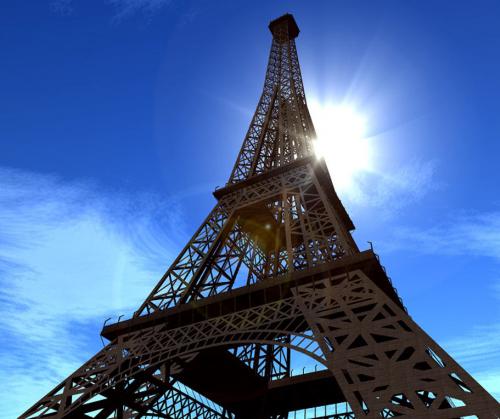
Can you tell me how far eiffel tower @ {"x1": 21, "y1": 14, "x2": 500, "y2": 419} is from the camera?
1328 cm

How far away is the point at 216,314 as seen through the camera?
21.3 metres

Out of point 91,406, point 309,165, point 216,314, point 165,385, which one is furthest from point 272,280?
point 309,165

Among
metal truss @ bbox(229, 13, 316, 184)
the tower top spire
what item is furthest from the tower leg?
the tower top spire

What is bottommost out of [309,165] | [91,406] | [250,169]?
[91,406]

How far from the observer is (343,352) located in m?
14.2

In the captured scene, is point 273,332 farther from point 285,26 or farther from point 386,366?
point 285,26

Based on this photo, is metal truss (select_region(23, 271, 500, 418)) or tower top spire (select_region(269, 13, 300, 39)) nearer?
metal truss (select_region(23, 271, 500, 418))

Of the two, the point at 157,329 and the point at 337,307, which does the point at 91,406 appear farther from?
the point at 337,307

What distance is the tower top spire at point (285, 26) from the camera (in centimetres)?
5172

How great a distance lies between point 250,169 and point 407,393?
901 inches

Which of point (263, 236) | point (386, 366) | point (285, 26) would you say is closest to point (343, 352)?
point (386, 366)

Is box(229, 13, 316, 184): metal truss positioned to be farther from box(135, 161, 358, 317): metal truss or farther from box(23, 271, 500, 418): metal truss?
box(23, 271, 500, 418): metal truss

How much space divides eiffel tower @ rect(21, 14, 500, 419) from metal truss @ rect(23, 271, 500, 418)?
4 centimetres

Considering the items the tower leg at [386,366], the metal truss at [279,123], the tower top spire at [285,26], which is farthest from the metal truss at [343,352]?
the tower top spire at [285,26]
